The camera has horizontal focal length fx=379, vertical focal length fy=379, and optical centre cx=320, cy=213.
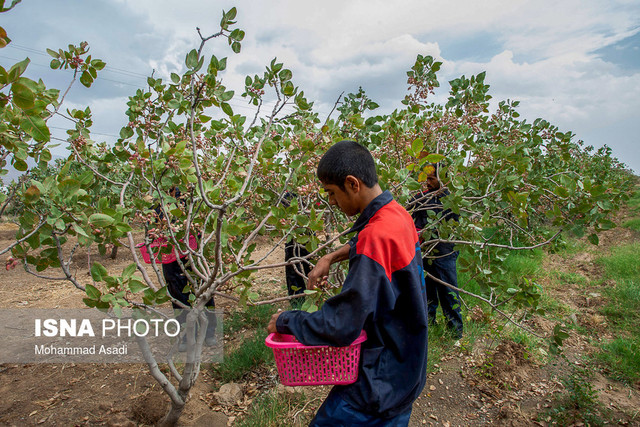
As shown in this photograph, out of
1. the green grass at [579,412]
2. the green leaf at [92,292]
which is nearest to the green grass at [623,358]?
the green grass at [579,412]

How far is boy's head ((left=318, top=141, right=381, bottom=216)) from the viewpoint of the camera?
1574 mm

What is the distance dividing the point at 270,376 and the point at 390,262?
2.34 m

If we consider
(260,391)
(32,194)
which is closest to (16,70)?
(32,194)

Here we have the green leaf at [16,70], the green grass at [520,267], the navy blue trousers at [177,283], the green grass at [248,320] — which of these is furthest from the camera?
the green grass at [520,267]

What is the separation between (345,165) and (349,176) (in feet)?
0.16

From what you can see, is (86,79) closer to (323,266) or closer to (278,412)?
(323,266)

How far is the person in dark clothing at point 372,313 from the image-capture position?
1353 millimetres

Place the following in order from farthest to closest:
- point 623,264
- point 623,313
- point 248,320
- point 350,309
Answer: point 623,264, point 623,313, point 248,320, point 350,309

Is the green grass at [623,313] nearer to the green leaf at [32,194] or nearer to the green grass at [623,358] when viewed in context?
the green grass at [623,358]

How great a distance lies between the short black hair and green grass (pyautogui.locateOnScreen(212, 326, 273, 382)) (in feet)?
7.58

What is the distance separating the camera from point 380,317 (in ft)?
4.93

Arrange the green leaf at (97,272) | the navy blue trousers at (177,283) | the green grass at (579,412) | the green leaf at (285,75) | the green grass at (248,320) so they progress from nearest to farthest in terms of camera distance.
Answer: the green leaf at (97,272) → the green leaf at (285,75) → the green grass at (579,412) → the navy blue trousers at (177,283) → the green grass at (248,320)

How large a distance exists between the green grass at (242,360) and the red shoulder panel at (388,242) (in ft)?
7.64

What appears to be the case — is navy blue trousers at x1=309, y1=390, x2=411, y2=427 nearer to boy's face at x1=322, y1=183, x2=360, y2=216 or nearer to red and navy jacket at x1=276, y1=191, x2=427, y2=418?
red and navy jacket at x1=276, y1=191, x2=427, y2=418
